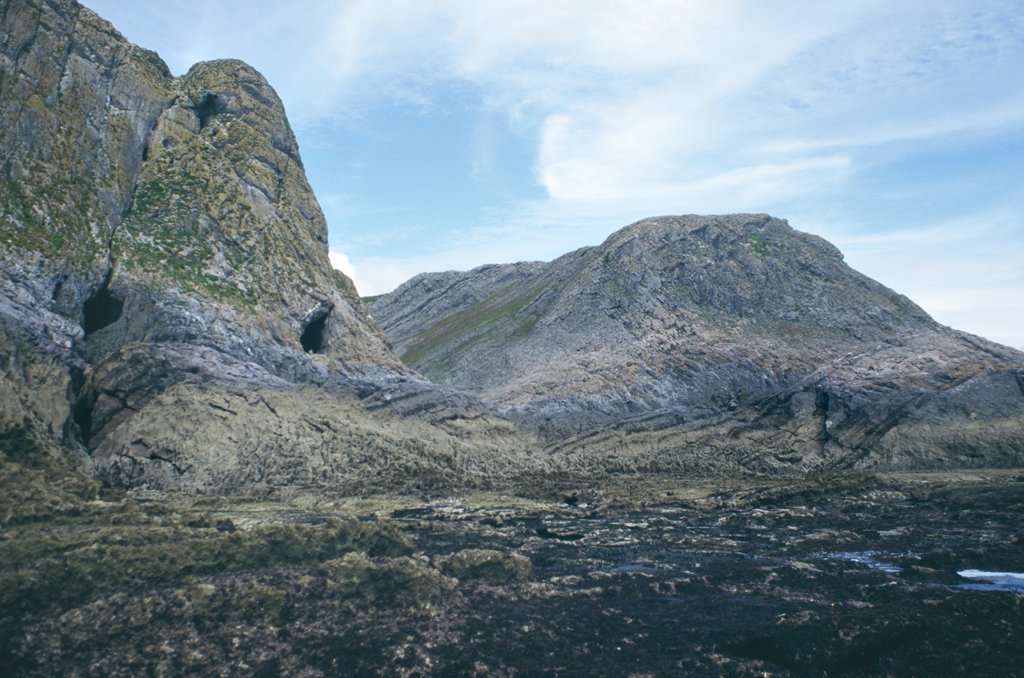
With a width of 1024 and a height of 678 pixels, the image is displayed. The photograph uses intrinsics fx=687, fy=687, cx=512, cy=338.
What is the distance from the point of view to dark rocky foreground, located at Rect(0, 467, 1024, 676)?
1357 centimetres

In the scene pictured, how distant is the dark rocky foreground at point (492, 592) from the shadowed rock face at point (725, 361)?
16255 mm

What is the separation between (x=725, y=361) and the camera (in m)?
62.2

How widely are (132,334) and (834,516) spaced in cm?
3628

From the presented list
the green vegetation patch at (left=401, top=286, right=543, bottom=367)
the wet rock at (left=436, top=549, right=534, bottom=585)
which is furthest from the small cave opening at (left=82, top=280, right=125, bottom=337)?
the green vegetation patch at (left=401, top=286, right=543, bottom=367)

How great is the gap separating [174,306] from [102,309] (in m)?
4.11

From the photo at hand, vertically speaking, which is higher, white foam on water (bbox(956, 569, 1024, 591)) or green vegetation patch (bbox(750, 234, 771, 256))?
green vegetation patch (bbox(750, 234, 771, 256))

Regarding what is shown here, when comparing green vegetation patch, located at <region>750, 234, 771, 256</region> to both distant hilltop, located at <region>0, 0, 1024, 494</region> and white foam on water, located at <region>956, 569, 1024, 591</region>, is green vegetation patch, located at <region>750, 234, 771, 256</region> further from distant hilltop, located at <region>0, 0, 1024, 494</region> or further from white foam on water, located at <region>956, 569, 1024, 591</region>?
white foam on water, located at <region>956, 569, 1024, 591</region>

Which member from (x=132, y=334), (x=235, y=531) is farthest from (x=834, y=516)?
(x=132, y=334)

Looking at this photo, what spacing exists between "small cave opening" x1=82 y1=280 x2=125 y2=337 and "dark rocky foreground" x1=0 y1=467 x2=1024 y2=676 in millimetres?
16711

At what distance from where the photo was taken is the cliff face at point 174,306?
3228 cm

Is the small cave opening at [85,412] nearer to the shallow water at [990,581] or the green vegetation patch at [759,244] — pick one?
the shallow water at [990,581]

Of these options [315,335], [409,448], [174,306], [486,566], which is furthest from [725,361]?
[486,566]

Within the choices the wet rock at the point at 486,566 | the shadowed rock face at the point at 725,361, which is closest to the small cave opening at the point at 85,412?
the wet rock at the point at 486,566

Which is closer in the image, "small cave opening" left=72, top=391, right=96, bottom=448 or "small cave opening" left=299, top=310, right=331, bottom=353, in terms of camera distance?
"small cave opening" left=72, top=391, right=96, bottom=448
